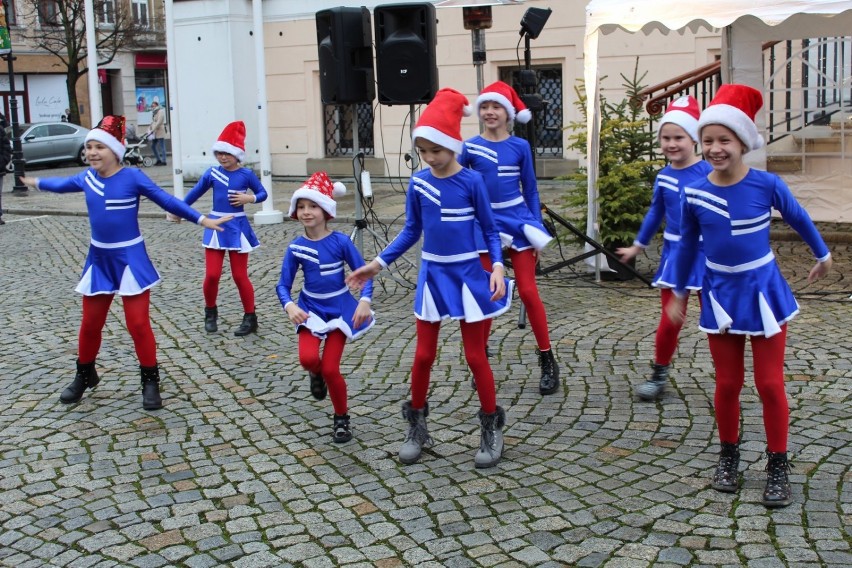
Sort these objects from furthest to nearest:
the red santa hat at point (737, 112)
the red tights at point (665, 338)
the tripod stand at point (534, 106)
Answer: the tripod stand at point (534, 106) → the red tights at point (665, 338) → the red santa hat at point (737, 112)

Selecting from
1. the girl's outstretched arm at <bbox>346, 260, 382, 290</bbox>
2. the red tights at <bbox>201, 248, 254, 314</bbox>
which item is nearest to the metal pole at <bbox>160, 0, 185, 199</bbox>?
the red tights at <bbox>201, 248, 254, 314</bbox>

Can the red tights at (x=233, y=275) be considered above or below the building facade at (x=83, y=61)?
below

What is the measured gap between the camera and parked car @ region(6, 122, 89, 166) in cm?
2983

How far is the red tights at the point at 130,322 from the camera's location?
6613 millimetres

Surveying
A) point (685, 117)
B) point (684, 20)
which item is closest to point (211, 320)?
point (685, 117)

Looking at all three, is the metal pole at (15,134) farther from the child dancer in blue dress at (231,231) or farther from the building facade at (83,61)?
the building facade at (83,61)

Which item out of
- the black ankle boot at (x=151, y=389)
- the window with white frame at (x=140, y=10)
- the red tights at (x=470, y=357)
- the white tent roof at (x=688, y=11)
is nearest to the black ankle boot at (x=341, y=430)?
the red tights at (x=470, y=357)

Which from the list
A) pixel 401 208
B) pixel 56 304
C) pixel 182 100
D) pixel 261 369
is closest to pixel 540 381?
pixel 261 369

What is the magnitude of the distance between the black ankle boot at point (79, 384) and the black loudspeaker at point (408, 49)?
12.5 ft

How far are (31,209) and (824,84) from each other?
13862mm

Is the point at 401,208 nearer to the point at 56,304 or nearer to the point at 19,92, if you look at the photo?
the point at 56,304

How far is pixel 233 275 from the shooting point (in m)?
8.69

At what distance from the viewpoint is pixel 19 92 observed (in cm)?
4166

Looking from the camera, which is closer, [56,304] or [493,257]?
[493,257]
